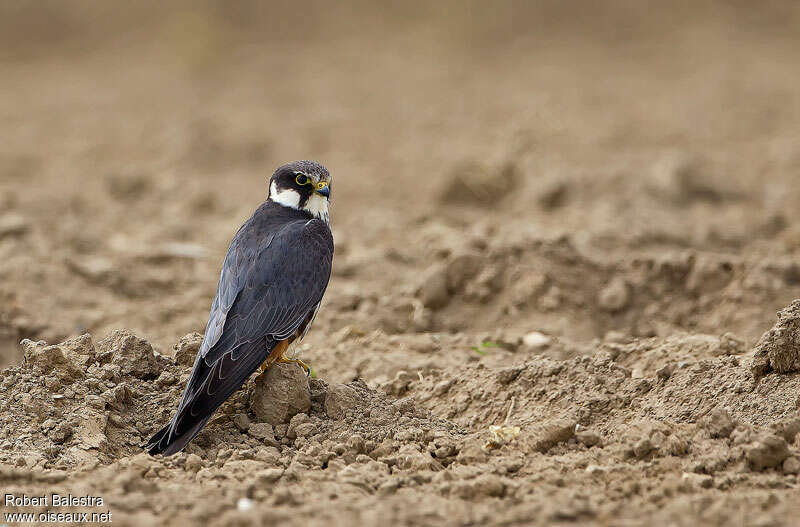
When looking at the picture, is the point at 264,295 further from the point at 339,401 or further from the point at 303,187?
the point at 303,187

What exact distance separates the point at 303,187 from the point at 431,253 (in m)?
2.43

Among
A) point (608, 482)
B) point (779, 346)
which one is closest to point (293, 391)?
point (608, 482)

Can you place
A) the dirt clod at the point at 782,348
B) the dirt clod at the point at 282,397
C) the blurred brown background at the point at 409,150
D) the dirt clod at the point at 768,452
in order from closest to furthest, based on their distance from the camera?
the dirt clod at the point at 768,452
the dirt clod at the point at 782,348
the dirt clod at the point at 282,397
the blurred brown background at the point at 409,150

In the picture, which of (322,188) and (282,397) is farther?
(322,188)

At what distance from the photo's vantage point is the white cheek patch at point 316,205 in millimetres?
5477

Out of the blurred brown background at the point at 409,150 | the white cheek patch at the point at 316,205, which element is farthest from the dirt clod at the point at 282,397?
the blurred brown background at the point at 409,150

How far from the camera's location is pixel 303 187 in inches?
214

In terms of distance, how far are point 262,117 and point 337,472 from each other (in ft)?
30.0

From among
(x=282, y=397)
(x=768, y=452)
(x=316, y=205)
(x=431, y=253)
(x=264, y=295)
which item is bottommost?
(x=282, y=397)

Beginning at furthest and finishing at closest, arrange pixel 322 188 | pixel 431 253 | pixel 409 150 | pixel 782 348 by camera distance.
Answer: pixel 409 150
pixel 431 253
pixel 322 188
pixel 782 348

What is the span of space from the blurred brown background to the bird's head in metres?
1.36


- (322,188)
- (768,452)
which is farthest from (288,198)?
(768,452)

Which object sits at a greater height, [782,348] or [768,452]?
[782,348]

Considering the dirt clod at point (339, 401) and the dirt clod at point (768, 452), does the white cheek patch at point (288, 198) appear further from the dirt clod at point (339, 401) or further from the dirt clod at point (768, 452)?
the dirt clod at point (768, 452)
